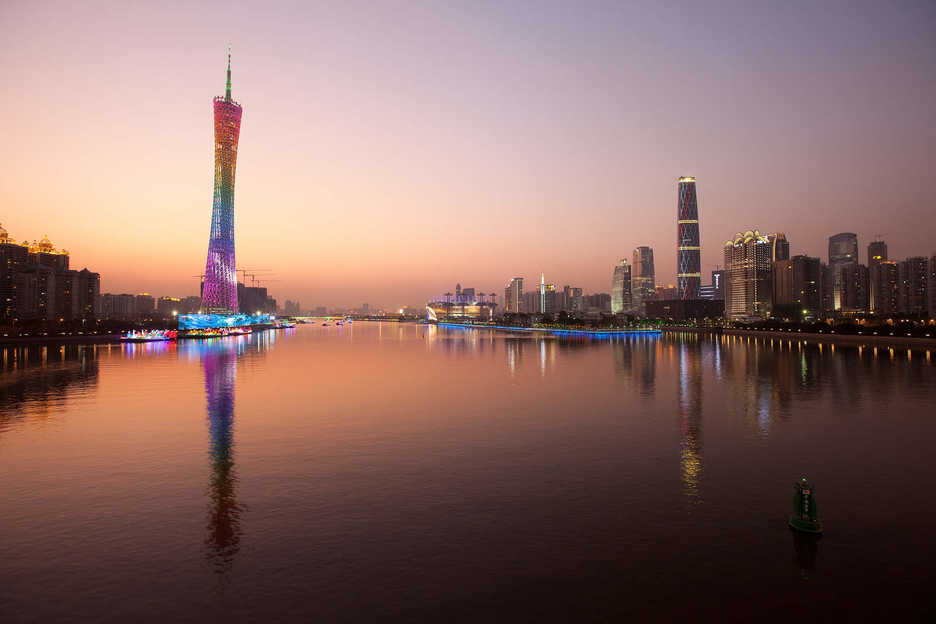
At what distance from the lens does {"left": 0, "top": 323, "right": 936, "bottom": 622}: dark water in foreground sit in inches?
358

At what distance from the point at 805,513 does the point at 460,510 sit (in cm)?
734

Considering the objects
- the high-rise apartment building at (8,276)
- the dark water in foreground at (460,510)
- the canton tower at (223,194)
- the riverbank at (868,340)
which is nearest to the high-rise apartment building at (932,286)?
the riverbank at (868,340)

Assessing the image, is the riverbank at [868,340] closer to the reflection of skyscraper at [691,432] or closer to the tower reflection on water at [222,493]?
the reflection of skyscraper at [691,432]

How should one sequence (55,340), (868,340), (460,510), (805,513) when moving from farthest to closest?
1. (868,340)
2. (55,340)
3. (460,510)
4. (805,513)

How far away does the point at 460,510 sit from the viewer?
512 inches

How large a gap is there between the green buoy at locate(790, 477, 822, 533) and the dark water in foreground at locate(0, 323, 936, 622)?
44 centimetres

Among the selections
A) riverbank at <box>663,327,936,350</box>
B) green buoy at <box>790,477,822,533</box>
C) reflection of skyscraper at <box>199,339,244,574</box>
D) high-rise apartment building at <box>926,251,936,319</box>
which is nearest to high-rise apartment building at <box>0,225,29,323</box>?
reflection of skyscraper at <box>199,339,244,574</box>

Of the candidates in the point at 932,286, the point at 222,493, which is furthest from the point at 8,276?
the point at 932,286

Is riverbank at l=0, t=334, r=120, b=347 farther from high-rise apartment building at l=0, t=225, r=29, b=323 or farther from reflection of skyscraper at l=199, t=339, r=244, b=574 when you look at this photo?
reflection of skyscraper at l=199, t=339, r=244, b=574

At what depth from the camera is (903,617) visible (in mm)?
8625

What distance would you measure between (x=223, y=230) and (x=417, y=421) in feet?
310

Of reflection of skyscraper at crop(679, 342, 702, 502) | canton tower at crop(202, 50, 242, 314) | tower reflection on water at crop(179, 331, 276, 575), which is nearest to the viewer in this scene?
tower reflection on water at crop(179, 331, 276, 575)

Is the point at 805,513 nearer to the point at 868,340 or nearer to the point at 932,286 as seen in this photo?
the point at 868,340

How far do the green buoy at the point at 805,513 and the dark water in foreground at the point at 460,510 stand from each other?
17.2 inches
